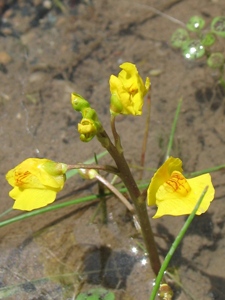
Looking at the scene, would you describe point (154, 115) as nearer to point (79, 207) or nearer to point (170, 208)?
point (79, 207)

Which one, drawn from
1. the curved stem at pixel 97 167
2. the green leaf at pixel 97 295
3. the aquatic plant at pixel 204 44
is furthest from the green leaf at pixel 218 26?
the green leaf at pixel 97 295

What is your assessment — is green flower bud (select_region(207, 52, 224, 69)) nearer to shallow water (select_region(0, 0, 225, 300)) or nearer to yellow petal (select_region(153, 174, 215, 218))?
shallow water (select_region(0, 0, 225, 300))

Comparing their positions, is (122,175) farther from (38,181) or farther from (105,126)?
(105,126)

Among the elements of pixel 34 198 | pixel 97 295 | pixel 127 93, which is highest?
pixel 127 93

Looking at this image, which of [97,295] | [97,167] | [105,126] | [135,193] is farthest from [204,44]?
[97,295]

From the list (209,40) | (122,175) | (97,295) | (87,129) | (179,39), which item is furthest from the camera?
(179,39)

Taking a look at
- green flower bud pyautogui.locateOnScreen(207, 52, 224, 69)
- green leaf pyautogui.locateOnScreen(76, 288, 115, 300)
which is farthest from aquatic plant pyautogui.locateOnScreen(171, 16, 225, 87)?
green leaf pyautogui.locateOnScreen(76, 288, 115, 300)
